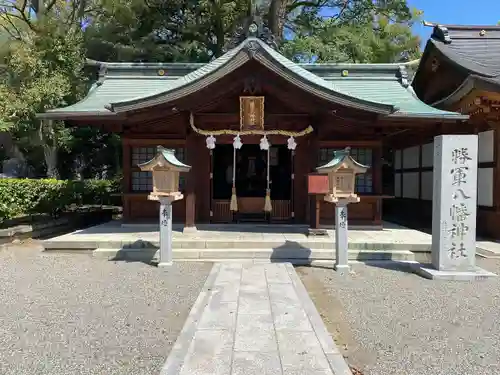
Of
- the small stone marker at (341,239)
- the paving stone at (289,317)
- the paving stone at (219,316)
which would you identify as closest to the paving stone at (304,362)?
the paving stone at (289,317)

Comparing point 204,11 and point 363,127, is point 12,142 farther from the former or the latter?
point 363,127

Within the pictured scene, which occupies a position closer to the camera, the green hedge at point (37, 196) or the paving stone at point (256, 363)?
the paving stone at point (256, 363)

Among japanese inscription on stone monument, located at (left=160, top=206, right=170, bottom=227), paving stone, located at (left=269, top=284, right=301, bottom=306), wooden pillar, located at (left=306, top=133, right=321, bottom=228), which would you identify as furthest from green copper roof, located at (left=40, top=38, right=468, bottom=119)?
paving stone, located at (left=269, top=284, right=301, bottom=306)

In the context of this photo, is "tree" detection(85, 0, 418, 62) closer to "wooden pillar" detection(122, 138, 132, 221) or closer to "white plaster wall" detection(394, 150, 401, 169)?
"white plaster wall" detection(394, 150, 401, 169)

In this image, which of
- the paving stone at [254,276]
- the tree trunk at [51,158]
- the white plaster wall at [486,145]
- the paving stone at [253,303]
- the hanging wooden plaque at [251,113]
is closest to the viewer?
the paving stone at [253,303]

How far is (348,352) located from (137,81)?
36.9 feet

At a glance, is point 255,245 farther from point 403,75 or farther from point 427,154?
point 427,154

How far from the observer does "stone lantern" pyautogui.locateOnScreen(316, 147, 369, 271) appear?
7510 millimetres

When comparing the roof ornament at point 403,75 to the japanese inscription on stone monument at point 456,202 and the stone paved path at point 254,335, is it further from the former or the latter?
the stone paved path at point 254,335

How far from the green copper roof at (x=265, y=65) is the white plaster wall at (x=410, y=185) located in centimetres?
368

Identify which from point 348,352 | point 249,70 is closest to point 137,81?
point 249,70

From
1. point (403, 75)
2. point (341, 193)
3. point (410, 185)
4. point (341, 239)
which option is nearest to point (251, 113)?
point (341, 193)

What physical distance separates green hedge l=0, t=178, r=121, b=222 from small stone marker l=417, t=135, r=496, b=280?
9777mm

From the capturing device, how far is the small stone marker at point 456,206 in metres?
6.91
